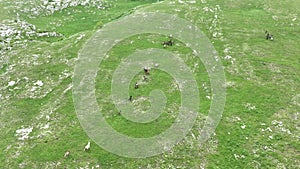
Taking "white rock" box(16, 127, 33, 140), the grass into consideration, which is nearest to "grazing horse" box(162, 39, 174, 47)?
the grass

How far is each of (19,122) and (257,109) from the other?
27.8 meters

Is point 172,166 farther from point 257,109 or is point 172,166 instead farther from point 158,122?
point 257,109

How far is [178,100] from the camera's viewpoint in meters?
36.7

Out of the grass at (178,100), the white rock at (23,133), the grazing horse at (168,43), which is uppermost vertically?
the grazing horse at (168,43)

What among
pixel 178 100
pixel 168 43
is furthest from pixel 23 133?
pixel 168 43

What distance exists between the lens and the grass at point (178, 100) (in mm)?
29484

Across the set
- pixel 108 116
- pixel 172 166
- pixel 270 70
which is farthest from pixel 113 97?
pixel 270 70

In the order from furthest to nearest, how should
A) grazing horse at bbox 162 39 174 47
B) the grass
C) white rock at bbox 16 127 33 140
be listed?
grazing horse at bbox 162 39 174 47 < white rock at bbox 16 127 33 140 < the grass

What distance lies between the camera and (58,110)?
119 feet

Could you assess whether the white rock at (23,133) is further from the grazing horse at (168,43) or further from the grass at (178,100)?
the grazing horse at (168,43)

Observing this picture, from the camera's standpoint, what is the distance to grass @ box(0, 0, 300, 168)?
2948cm

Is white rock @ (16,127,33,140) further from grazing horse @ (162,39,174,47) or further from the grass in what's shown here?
grazing horse @ (162,39,174,47)

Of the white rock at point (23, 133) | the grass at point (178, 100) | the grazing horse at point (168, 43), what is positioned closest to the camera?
the grass at point (178, 100)

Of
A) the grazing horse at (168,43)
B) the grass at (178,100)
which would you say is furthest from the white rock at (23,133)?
the grazing horse at (168,43)
